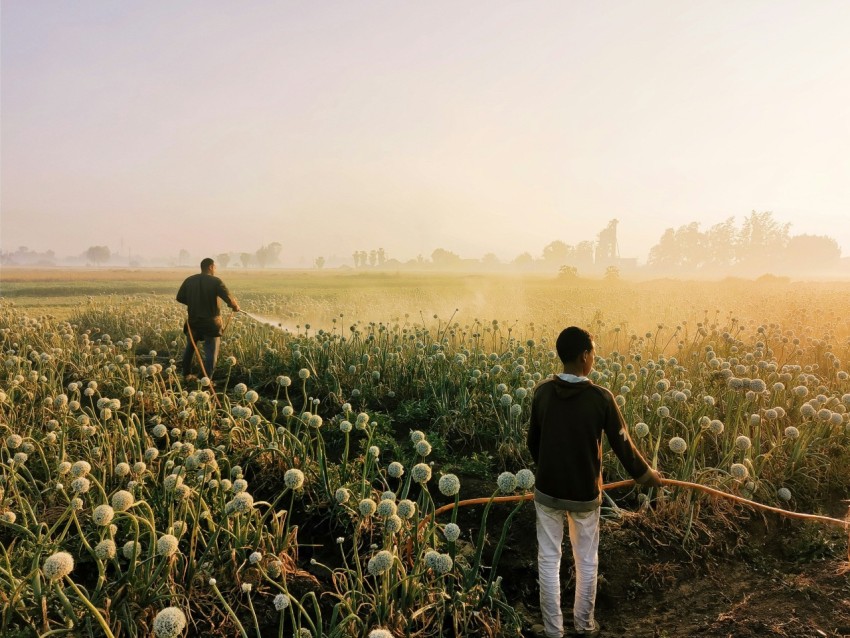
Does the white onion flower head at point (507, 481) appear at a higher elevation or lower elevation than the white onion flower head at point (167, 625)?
higher

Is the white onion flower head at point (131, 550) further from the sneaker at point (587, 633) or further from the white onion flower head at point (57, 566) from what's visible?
the sneaker at point (587, 633)

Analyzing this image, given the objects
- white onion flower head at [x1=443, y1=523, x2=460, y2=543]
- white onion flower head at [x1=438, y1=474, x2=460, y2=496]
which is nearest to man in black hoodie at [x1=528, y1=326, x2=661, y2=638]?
white onion flower head at [x1=438, y1=474, x2=460, y2=496]

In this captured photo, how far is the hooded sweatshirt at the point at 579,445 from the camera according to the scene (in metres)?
3.47

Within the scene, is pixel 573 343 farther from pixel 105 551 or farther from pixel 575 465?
pixel 105 551

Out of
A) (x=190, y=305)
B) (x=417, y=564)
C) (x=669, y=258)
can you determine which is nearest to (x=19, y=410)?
(x=190, y=305)

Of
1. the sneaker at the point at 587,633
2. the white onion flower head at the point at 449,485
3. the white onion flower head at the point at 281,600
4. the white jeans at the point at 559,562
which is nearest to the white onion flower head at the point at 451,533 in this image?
the white onion flower head at the point at 449,485

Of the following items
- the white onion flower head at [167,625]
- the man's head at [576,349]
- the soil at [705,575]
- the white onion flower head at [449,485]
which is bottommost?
the soil at [705,575]

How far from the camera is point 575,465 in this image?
346 centimetres

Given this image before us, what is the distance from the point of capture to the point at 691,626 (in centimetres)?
368

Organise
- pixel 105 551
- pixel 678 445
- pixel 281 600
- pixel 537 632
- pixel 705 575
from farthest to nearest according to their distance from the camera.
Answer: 1. pixel 678 445
2. pixel 705 575
3. pixel 537 632
4. pixel 105 551
5. pixel 281 600

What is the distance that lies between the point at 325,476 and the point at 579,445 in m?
2.20

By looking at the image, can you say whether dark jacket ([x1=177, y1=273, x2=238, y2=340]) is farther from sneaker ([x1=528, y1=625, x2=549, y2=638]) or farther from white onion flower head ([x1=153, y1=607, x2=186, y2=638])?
white onion flower head ([x1=153, y1=607, x2=186, y2=638])

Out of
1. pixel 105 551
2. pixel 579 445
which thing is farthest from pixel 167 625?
pixel 579 445

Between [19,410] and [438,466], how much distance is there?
5722mm
